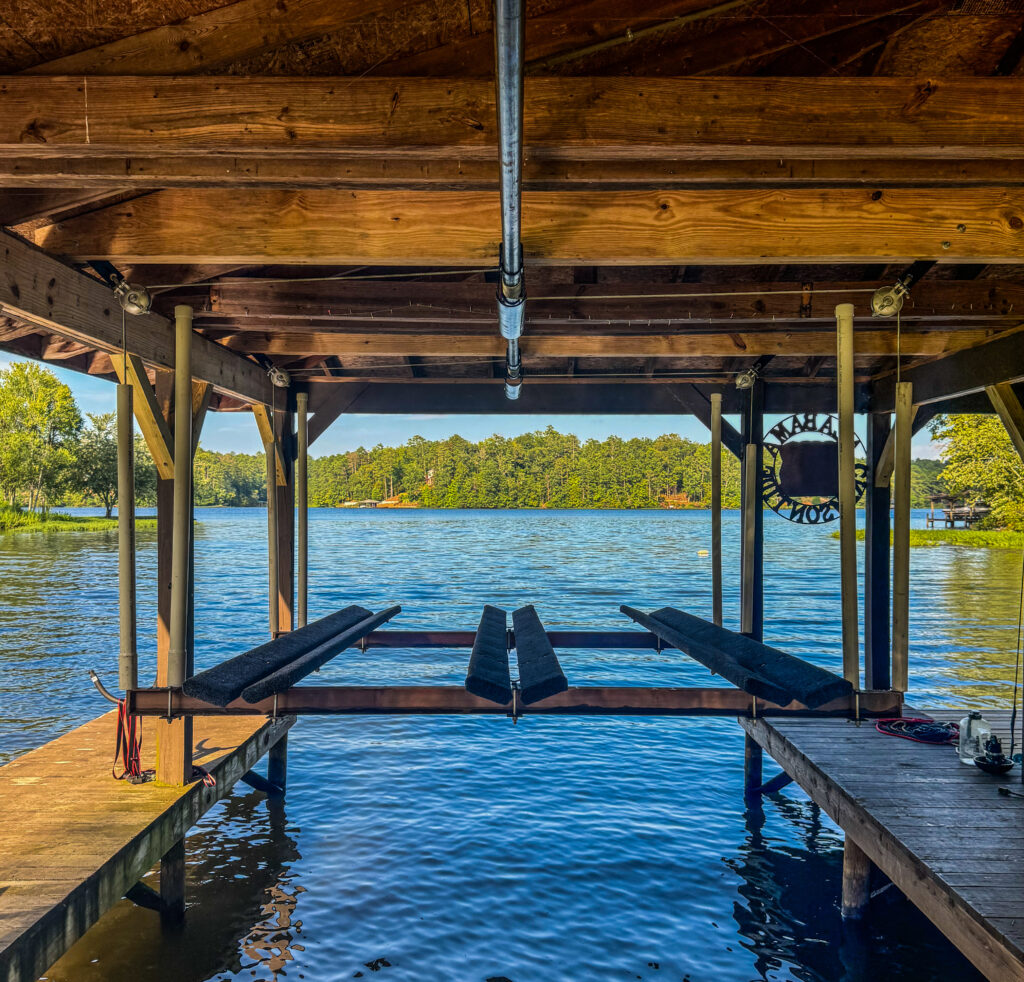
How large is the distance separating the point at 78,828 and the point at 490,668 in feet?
7.63

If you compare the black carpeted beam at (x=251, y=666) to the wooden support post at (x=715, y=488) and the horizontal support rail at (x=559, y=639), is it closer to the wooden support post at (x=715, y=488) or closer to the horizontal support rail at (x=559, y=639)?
the horizontal support rail at (x=559, y=639)

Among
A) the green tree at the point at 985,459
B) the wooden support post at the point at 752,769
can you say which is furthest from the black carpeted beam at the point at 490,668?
the green tree at the point at 985,459

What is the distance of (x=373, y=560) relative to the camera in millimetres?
40688

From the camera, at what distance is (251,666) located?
4.97m

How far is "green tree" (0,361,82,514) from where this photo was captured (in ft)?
158

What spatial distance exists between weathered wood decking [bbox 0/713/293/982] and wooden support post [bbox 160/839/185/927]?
0.48ft

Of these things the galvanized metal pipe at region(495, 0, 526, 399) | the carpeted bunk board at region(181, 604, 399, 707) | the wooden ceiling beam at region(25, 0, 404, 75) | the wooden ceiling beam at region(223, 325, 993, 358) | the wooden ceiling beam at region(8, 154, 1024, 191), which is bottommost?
the carpeted bunk board at region(181, 604, 399, 707)

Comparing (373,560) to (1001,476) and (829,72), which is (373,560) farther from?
(829,72)

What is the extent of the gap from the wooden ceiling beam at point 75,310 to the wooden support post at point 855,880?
5.12 m

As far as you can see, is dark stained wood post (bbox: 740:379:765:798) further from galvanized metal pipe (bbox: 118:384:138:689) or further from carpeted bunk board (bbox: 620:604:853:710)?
galvanized metal pipe (bbox: 118:384:138:689)

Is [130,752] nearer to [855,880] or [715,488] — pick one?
[855,880]

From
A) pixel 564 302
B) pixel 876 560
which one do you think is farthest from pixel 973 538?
pixel 564 302

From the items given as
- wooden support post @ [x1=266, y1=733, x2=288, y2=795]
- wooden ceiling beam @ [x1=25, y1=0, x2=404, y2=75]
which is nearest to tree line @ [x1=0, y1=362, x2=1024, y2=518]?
wooden support post @ [x1=266, y1=733, x2=288, y2=795]

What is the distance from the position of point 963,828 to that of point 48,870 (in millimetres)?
Answer: 4431
